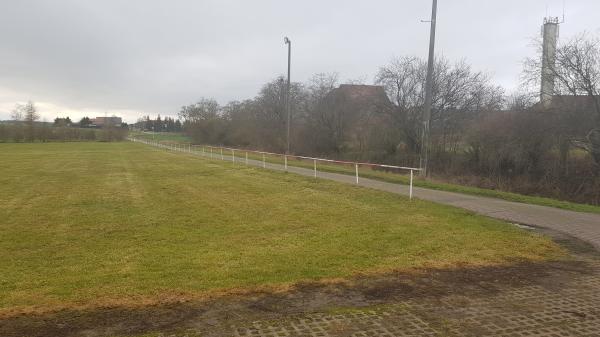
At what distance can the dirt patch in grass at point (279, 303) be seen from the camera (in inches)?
164

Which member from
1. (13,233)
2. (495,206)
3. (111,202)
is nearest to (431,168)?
(495,206)

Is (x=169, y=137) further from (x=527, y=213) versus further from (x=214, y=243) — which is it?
(x=214, y=243)

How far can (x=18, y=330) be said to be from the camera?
4.09 meters

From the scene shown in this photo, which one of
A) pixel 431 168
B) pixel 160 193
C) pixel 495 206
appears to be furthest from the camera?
pixel 431 168

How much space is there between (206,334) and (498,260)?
4627 mm

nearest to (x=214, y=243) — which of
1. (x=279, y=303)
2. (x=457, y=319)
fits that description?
(x=279, y=303)

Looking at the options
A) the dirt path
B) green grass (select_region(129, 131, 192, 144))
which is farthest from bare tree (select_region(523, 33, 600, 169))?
green grass (select_region(129, 131, 192, 144))

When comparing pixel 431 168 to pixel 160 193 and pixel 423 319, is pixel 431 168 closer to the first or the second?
pixel 160 193

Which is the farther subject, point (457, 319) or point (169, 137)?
point (169, 137)

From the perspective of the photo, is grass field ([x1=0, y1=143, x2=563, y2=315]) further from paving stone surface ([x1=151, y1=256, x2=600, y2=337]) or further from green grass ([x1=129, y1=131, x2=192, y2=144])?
green grass ([x1=129, y1=131, x2=192, y2=144])

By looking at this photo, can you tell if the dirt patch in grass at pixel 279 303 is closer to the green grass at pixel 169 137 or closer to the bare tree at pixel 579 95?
the bare tree at pixel 579 95

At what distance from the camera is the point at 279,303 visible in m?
4.78

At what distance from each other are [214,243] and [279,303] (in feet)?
9.54

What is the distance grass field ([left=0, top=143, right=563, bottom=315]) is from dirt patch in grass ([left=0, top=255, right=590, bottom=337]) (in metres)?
0.29
